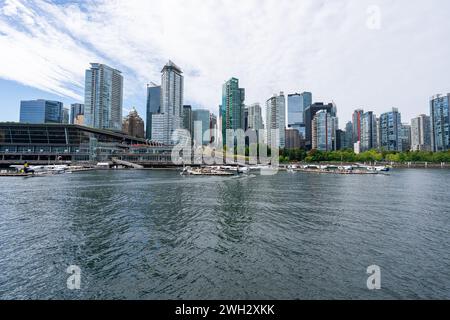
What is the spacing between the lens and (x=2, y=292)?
12.2 meters

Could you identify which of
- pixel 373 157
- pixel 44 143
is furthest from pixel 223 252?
pixel 373 157

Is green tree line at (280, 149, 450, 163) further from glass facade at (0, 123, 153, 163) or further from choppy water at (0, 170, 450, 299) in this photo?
choppy water at (0, 170, 450, 299)

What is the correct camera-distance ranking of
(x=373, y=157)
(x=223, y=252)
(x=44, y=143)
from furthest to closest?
1. (x=373, y=157)
2. (x=44, y=143)
3. (x=223, y=252)

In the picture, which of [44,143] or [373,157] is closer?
[44,143]

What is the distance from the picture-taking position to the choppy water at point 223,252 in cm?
1259

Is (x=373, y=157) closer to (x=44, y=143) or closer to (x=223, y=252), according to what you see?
(x=223, y=252)

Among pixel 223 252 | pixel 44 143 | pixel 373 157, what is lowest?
pixel 223 252

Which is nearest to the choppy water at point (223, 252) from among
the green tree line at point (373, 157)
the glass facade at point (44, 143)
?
the glass facade at point (44, 143)

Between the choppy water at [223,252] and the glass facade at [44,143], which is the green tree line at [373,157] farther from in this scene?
the choppy water at [223,252]

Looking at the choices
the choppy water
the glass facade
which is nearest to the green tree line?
the glass facade

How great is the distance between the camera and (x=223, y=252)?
1748cm
